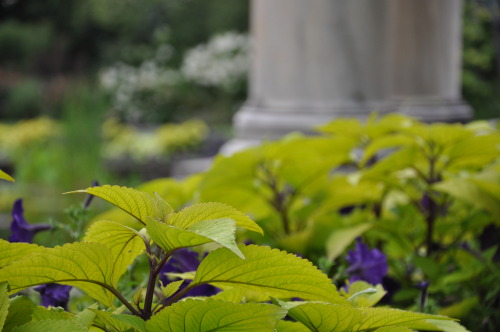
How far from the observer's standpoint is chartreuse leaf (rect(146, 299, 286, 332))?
597mm

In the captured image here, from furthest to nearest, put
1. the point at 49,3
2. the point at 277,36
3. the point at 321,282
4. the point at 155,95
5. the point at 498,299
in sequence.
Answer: the point at 49,3
the point at 155,95
the point at 277,36
the point at 498,299
the point at 321,282

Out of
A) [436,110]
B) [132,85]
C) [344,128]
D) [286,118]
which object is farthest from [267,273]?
[132,85]

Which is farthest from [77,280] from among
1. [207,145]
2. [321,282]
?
[207,145]

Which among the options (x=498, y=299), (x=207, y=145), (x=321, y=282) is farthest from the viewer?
(x=207, y=145)

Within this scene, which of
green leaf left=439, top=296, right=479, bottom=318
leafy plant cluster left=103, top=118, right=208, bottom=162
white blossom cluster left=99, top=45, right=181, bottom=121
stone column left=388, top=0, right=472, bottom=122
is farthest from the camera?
white blossom cluster left=99, top=45, right=181, bottom=121

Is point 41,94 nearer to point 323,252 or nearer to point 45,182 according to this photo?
point 45,182

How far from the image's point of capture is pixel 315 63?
2.76 m

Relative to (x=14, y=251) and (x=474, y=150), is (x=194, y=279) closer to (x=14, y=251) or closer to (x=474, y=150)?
(x=14, y=251)

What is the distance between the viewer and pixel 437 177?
1.46 meters

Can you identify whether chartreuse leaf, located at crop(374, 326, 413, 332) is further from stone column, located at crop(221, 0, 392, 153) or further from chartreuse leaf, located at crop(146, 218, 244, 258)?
stone column, located at crop(221, 0, 392, 153)

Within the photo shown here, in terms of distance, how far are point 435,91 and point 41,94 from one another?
46.3ft

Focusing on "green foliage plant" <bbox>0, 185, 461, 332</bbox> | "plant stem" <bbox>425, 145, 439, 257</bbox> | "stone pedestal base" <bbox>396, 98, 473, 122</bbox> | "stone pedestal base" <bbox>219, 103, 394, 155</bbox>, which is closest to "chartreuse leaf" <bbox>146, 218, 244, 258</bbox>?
"green foliage plant" <bbox>0, 185, 461, 332</bbox>

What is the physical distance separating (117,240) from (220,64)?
582 inches

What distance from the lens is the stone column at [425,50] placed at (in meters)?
3.92
